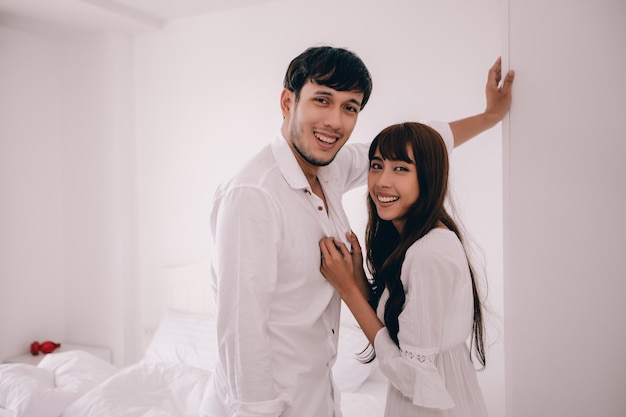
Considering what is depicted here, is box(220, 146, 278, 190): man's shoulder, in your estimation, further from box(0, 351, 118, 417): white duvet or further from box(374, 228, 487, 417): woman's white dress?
box(0, 351, 118, 417): white duvet

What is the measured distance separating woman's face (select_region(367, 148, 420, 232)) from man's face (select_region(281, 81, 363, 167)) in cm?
13

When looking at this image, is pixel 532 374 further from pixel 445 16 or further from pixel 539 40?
pixel 445 16

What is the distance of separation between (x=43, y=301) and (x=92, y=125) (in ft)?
4.06

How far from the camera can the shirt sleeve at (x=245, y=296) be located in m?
1.21

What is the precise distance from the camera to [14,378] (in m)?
2.11

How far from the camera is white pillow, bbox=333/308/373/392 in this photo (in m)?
2.46

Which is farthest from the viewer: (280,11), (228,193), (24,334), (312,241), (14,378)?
(24,334)

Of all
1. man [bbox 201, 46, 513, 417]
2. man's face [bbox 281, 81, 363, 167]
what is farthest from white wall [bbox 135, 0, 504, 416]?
man's face [bbox 281, 81, 363, 167]

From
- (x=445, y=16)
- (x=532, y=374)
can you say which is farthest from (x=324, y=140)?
(x=445, y=16)

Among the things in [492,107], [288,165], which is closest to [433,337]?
[288,165]

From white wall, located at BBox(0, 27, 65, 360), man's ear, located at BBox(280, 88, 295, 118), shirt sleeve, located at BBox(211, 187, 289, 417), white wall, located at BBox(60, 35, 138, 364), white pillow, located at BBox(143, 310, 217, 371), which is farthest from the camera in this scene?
white wall, located at BBox(60, 35, 138, 364)

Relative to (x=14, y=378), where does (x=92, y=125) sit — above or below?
above

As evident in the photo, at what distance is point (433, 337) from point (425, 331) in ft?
0.09

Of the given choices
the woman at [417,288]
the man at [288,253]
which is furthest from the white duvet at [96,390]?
the woman at [417,288]
